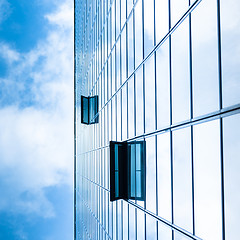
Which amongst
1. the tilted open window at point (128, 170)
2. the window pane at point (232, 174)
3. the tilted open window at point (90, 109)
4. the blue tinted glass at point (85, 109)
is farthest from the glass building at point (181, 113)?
the blue tinted glass at point (85, 109)

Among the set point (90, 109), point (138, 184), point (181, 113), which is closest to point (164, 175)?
point (181, 113)

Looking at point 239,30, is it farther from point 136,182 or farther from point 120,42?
point 120,42

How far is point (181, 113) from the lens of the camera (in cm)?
1063

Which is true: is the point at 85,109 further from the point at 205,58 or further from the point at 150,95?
the point at 205,58

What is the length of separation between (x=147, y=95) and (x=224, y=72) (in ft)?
23.0

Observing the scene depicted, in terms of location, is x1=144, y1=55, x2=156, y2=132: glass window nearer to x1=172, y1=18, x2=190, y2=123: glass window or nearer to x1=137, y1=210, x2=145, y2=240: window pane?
x1=172, y1=18, x2=190, y2=123: glass window

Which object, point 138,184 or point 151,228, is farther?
point 138,184

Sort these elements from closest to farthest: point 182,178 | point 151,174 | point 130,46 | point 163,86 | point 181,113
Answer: point 182,178 < point 181,113 < point 163,86 < point 151,174 < point 130,46

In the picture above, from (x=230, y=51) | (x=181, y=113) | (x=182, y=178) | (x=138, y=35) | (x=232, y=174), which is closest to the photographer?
(x=232, y=174)

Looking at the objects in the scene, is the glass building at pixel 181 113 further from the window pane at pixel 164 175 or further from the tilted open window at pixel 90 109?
the tilted open window at pixel 90 109

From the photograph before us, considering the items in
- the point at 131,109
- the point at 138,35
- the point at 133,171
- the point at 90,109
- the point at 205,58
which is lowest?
the point at 133,171

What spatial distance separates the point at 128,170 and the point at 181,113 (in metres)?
8.77

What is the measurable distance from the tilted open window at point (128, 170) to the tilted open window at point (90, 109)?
500 inches

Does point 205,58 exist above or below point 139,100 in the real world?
above
